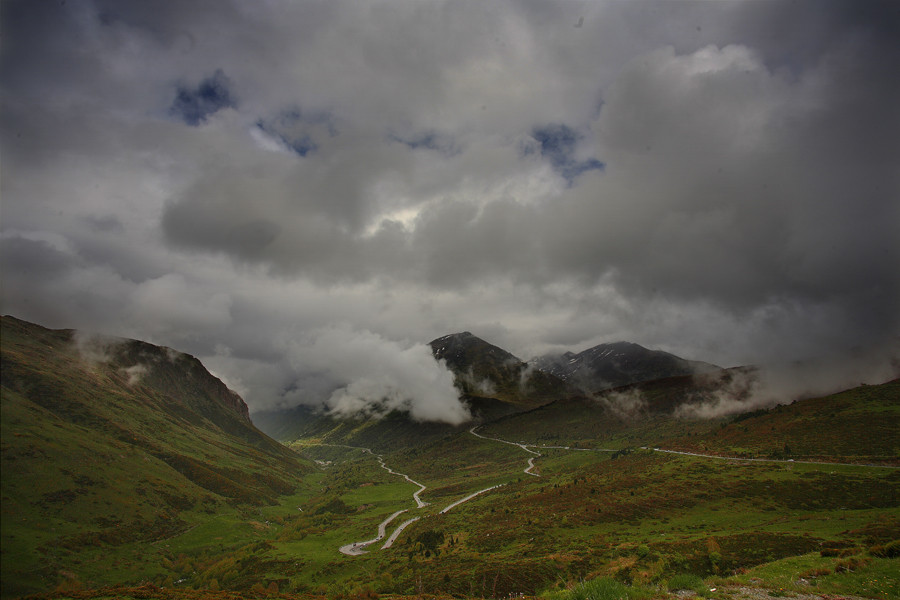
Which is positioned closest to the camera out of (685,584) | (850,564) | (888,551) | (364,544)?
(685,584)

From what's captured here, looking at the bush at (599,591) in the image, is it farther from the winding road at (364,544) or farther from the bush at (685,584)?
the winding road at (364,544)

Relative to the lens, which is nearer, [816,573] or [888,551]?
[816,573]

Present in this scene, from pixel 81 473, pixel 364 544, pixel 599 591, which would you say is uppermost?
pixel 599 591

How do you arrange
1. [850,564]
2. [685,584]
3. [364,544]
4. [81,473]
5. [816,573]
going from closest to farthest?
1. [685,584]
2. [816,573]
3. [850,564]
4. [81,473]
5. [364,544]

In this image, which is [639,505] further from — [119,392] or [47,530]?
[119,392]

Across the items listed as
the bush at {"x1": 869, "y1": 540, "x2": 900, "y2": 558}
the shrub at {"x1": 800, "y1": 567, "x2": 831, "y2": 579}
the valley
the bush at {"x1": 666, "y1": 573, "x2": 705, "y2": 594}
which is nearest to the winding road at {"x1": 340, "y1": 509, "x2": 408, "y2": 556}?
the valley

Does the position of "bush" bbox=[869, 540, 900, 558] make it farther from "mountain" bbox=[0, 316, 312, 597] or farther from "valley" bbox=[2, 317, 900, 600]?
"mountain" bbox=[0, 316, 312, 597]

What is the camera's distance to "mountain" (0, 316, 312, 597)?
54500 millimetres

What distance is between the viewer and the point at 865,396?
134 metres

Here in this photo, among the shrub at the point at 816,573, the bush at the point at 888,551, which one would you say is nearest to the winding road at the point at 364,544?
the shrub at the point at 816,573

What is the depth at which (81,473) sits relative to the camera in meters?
89.8

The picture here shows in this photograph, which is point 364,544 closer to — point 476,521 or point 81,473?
point 476,521

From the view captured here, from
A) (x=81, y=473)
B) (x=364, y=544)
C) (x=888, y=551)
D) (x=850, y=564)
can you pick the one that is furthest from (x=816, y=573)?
(x=81, y=473)

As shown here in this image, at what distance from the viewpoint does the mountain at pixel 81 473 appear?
179 feet
